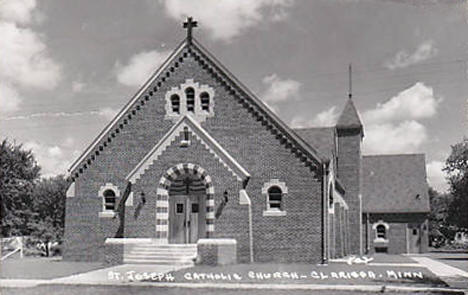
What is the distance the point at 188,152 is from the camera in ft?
66.7

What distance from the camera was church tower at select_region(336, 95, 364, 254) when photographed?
31281mm

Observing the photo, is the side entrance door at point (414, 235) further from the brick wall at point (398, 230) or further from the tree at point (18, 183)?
the tree at point (18, 183)

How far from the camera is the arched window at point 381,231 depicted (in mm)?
35688

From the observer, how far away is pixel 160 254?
19031 millimetres

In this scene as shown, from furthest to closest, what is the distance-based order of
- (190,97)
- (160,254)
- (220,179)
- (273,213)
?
(190,97)
(273,213)
(220,179)
(160,254)

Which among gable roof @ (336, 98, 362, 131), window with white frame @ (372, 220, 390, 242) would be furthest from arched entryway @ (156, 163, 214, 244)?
window with white frame @ (372, 220, 390, 242)

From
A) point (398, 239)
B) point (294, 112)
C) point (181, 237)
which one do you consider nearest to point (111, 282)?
point (294, 112)

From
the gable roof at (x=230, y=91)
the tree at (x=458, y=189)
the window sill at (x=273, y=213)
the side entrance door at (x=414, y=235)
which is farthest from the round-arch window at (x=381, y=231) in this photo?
the window sill at (x=273, y=213)

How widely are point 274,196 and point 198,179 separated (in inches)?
110

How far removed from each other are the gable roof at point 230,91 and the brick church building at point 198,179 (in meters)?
0.04

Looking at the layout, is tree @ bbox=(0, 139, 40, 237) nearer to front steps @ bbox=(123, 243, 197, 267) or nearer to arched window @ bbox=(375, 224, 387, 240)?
front steps @ bbox=(123, 243, 197, 267)

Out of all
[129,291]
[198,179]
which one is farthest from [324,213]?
[129,291]

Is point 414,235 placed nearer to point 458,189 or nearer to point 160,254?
point 458,189

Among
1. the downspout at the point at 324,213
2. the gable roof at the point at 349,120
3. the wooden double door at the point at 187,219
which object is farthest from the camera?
the gable roof at the point at 349,120
